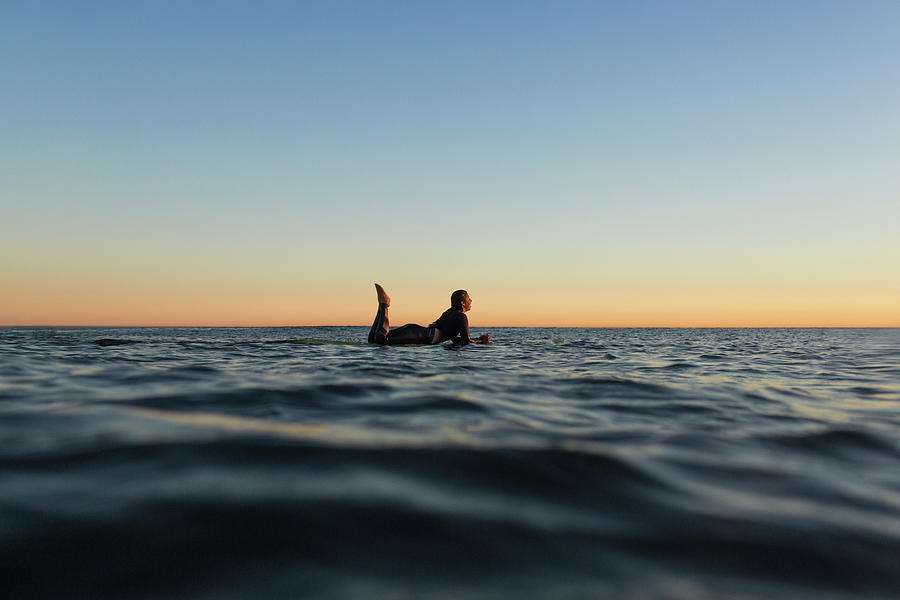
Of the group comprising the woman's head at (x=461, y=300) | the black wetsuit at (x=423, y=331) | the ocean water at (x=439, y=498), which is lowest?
the ocean water at (x=439, y=498)

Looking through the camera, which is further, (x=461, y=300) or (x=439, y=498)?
(x=461, y=300)

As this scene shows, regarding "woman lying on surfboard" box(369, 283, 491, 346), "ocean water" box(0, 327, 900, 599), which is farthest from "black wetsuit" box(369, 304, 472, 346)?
"ocean water" box(0, 327, 900, 599)

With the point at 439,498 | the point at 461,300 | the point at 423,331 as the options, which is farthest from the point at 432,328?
the point at 439,498

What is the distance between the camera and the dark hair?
13641 millimetres

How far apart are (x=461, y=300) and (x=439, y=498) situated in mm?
11289

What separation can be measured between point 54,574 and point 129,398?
12.9ft

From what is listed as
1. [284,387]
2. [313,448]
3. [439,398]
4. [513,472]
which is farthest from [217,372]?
[513,472]

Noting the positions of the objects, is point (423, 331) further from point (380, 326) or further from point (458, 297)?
point (458, 297)

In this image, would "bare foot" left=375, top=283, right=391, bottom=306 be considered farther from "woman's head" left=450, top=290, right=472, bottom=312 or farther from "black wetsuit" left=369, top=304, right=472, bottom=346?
"woman's head" left=450, top=290, right=472, bottom=312

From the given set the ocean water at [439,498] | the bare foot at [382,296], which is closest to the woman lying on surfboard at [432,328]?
the bare foot at [382,296]

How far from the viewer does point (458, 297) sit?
44.9 ft

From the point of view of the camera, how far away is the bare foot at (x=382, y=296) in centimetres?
1326

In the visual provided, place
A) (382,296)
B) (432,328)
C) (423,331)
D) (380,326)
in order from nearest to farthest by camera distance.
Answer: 1. (382,296)
2. (380,326)
3. (432,328)
4. (423,331)

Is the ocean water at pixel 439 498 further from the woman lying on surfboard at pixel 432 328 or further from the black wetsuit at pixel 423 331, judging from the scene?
the black wetsuit at pixel 423 331
